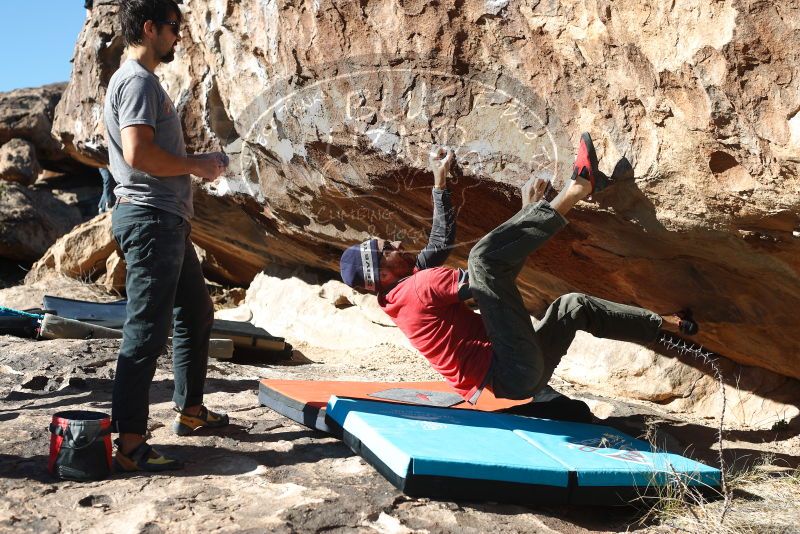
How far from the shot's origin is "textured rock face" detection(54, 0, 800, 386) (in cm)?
275

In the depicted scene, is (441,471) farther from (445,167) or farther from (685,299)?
(685,299)

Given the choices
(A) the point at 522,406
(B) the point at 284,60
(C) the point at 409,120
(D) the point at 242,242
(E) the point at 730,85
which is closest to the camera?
(E) the point at 730,85

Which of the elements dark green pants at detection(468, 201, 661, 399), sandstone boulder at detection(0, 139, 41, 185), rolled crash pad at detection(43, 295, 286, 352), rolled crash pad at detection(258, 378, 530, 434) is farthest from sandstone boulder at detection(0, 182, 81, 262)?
dark green pants at detection(468, 201, 661, 399)

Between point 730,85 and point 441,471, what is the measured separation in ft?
5.30

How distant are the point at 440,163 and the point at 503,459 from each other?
1561mm

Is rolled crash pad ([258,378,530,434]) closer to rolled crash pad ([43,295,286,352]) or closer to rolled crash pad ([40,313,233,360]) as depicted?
rolled crash pad ([40,313,233,360])

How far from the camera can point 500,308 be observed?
9.46 feet

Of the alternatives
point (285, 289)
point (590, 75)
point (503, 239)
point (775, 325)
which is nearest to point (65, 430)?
point (503, 239)

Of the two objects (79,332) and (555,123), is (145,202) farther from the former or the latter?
(79,332)

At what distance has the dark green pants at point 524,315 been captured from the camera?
9.39 ft

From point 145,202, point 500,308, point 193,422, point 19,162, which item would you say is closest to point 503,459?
point 500,308

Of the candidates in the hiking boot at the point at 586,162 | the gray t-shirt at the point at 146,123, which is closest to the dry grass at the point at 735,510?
the hiking boot at the point at 586,162

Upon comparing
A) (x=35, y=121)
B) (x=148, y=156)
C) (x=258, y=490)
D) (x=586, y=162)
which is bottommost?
(x=258, y=490)

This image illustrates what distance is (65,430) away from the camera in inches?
93.9
